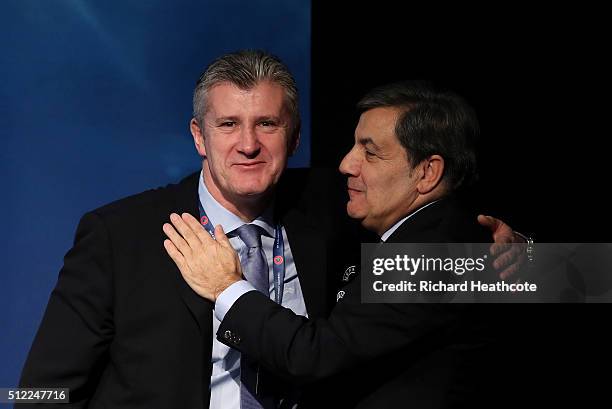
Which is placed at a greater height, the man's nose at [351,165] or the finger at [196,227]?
the man's nose at [351,165]

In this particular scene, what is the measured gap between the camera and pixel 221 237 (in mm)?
2160

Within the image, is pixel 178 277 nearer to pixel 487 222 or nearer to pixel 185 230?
pixel 185 230

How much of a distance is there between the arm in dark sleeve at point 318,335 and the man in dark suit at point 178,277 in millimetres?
133

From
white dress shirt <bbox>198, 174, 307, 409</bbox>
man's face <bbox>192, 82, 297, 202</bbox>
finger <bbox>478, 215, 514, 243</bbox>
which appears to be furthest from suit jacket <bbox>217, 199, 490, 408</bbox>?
man's face <bbox>192, 82, 297, 202</bbox>

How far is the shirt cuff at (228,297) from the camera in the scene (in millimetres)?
2061

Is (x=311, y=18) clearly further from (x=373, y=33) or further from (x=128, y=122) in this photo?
(x=128, y=122)

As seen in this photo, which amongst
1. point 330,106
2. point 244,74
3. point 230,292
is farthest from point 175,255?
point 330,106

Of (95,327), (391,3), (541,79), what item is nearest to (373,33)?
(391,3)

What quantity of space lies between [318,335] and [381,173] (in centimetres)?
50

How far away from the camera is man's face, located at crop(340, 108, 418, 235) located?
226 cm

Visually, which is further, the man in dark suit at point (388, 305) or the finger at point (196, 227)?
the finger at point (196, 227)

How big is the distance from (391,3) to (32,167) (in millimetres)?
1570

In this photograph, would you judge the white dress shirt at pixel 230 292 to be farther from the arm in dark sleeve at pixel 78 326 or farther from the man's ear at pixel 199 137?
the arm in dark sleeve at pixel 78 326

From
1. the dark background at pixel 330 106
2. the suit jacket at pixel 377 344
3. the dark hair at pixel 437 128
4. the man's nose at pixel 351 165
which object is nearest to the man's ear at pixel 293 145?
the man's nose at pixel 351 165
